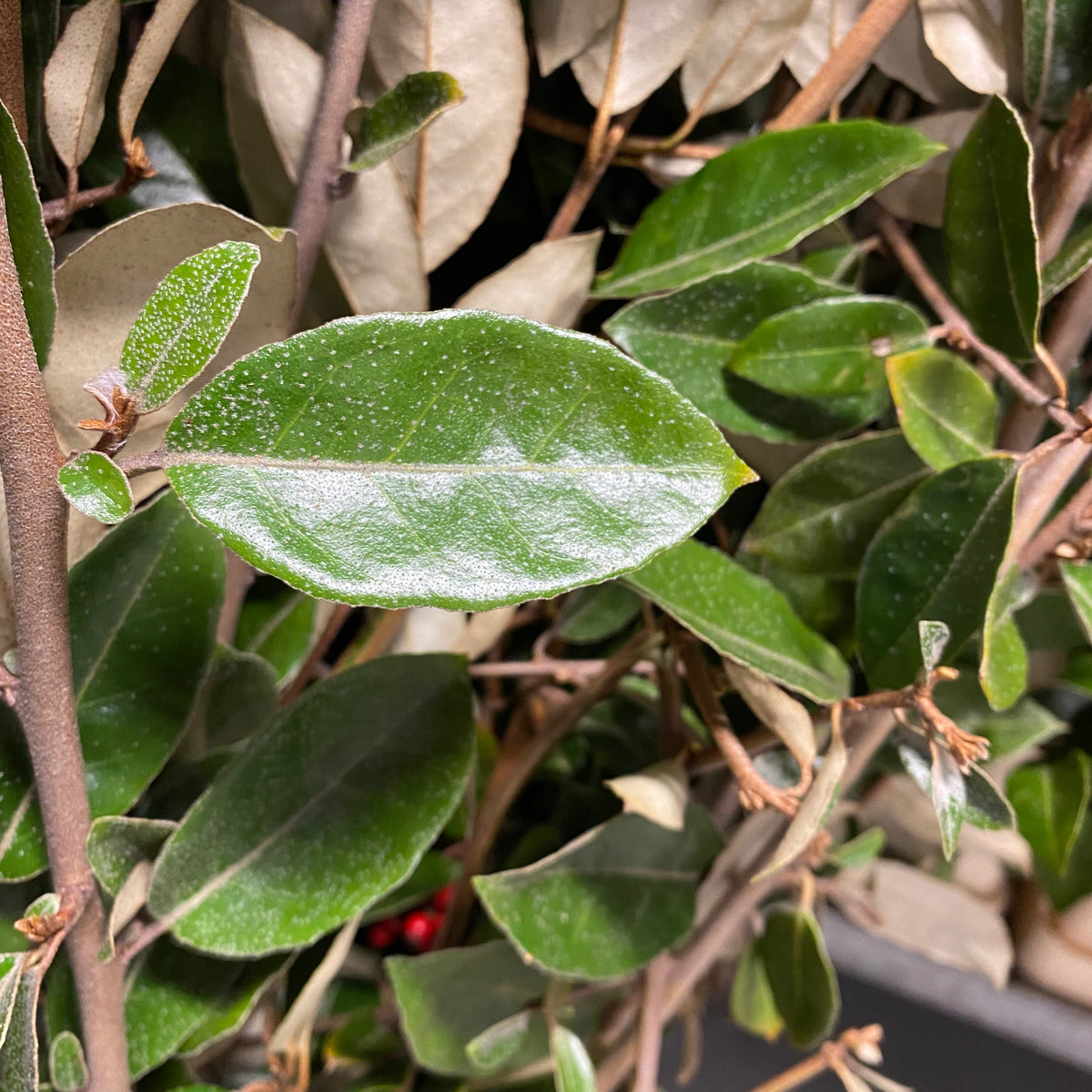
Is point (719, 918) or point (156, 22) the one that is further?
point (719, 918)

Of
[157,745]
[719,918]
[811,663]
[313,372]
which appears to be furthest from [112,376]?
[719,918]

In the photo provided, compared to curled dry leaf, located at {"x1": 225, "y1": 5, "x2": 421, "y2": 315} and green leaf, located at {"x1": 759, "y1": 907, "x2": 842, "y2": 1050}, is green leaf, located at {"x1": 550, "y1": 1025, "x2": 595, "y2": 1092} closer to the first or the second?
green leaf, located at {"x1": 759, "y1": 907, "x2": 842, "y2": 1050}

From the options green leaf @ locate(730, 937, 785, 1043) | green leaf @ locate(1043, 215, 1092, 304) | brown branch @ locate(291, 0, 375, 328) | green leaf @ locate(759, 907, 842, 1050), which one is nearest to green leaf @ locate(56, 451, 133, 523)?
brown branch @ locate(291, 0, 375, 328)

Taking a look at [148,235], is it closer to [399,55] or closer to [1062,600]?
[399,55]

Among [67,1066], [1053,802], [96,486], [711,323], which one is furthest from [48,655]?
[1053,802]

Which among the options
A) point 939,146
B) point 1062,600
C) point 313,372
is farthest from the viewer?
point 1062,600

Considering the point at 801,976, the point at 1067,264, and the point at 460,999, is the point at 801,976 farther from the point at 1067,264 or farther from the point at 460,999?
the point at 1067,264

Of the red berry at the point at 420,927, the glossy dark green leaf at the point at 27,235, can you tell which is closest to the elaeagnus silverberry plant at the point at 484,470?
the glossy dark green leaf at the point at 27,235

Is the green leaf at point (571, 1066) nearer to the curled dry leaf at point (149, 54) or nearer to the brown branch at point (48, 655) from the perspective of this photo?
the brown branch at point (48, 655)
